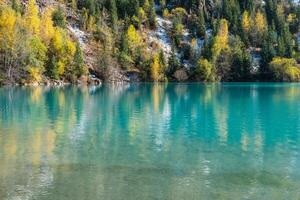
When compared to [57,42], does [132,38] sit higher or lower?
higher

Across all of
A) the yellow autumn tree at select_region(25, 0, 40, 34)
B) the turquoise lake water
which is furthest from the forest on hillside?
the turquoise lake water

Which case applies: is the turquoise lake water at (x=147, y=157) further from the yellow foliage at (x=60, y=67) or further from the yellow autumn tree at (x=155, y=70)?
the yellow autumn tree at (x=155, y=70)

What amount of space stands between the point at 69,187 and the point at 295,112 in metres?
43.3

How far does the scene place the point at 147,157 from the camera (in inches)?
1091

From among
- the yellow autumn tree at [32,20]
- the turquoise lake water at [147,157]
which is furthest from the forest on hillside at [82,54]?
the turquoise lake water at [147,157]

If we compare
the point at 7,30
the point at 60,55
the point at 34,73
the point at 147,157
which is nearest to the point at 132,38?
the point at 60,55

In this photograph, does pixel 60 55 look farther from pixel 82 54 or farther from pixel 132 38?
pixel 132 38

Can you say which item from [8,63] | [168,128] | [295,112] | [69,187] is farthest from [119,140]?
[8,63]

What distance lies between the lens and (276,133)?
39.2 m

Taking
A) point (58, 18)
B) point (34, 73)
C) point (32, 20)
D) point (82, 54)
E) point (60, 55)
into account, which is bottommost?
point (34, 73)

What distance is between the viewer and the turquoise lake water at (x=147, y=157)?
66.4 ft

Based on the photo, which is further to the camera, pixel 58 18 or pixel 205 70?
pixel 205 70

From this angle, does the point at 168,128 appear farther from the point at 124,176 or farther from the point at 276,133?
the point at 124,176

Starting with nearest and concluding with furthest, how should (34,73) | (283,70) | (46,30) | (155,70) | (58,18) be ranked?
(34,73)
(46,30)
(58,18)
(155,70)
(283,70)
